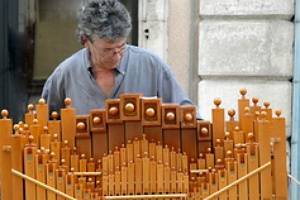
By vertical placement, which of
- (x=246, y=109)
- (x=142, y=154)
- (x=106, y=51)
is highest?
(x=106, y=51)

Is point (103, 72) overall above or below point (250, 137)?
above

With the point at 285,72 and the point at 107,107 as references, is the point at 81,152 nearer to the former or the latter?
the point at 107,107

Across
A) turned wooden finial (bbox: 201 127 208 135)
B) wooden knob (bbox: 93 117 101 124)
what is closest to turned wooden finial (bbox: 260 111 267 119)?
turned wooden finial (bbox: 201 127 208 135)

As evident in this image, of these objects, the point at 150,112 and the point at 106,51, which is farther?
the point at 106,51

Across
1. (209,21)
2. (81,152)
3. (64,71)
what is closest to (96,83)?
(64,71)

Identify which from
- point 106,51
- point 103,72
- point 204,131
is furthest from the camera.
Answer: point 103,72

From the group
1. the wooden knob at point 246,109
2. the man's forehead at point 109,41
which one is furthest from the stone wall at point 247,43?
the wooden knob at point 246,109

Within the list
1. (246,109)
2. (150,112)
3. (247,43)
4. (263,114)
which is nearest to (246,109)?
(246,109)

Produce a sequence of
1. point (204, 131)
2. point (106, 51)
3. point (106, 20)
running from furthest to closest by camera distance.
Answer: point (106, 51)
point (106, 20)
point (204, 131)

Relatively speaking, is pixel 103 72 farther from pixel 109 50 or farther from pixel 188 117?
pixel 188 117

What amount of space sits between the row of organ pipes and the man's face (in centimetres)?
36

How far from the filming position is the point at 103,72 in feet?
9.48

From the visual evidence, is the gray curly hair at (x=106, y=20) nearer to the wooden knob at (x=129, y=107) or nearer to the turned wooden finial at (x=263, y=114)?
the wooden knob at (x=129, y=107)

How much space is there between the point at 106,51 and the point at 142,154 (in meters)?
0.57
